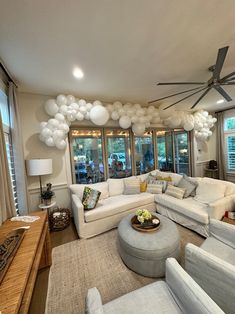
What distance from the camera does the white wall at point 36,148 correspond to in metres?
3.12

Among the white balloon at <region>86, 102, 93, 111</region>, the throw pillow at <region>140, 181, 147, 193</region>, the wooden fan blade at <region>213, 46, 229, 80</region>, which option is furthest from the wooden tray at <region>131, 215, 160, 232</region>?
the white balloon at <region>86, 102, 93, 111</region>

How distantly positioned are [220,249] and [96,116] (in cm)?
293

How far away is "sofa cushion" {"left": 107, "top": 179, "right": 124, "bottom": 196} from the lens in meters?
3.56

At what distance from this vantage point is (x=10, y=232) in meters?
1.55

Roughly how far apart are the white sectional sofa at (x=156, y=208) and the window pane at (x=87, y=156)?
0.65 m

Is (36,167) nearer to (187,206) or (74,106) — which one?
(74,106)

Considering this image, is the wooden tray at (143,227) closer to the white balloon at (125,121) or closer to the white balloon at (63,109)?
the white balloon at (125,121)

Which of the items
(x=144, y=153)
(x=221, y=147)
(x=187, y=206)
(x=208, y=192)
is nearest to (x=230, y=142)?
(x=221, y=147)

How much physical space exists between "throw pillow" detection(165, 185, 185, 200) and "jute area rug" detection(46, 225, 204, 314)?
758mm

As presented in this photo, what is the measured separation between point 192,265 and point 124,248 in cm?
87

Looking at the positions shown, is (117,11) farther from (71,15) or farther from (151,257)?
(151,257)

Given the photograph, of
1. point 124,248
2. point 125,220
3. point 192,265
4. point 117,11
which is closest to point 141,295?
point 192,265

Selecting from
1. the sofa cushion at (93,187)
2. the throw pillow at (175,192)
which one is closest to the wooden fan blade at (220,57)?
the throw pillow at (175,192)

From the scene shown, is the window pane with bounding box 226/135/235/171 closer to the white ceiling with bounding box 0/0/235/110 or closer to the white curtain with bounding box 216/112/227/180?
the white curtain with bounding box 216/112/227/180
